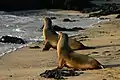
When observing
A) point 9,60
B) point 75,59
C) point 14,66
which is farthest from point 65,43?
point 9,60

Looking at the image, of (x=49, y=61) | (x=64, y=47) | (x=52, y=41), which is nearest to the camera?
(x=64, y=47)

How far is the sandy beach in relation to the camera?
6.46 metres

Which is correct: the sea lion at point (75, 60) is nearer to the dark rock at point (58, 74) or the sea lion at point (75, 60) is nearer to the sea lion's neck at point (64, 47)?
the sea lion's neck at point (64, 47)

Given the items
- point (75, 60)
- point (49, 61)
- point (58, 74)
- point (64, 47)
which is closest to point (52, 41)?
point (49, 61)

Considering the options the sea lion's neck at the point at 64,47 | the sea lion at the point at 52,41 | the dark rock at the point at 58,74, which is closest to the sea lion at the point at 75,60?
the sea lion's neck at the point at 64,47

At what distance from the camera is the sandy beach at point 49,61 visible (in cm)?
646

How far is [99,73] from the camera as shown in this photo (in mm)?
6465

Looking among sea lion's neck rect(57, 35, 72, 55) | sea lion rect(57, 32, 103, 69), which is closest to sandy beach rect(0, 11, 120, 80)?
sea lion rect(57, 32, 103, 69)

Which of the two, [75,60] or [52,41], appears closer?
[75,60]

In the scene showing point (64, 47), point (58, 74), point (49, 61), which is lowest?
point (49, 61)

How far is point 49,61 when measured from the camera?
28.0 feet

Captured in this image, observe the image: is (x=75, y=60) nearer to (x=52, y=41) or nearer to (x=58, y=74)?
(x=58, y=74)

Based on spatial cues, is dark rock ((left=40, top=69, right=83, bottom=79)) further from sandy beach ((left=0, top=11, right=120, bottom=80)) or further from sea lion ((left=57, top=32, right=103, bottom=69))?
sea lion ((left=57, top=32, right=103, bottom=69))

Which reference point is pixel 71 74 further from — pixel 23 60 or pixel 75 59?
pixel 23 60
